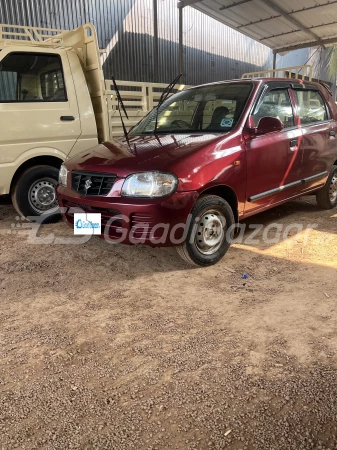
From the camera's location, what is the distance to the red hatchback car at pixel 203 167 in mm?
2965

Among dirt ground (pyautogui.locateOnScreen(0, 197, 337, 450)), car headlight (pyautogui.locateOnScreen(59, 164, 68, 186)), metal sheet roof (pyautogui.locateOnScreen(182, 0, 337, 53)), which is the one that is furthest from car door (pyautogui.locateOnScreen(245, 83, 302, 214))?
metal sheet roof (pyautogui.locateOnScreen(182, 0, 337, 53))

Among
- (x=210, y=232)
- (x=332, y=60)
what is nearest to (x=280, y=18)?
(x=332, y=60)

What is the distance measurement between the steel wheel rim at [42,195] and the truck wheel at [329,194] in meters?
3.54

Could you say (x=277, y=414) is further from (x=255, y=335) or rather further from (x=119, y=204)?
(x=119, y=204)

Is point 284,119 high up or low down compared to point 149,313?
up

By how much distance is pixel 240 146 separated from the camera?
3.38 m

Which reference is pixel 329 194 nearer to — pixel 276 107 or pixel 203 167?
pixel 276 107

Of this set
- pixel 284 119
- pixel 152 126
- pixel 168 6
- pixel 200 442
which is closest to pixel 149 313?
pixel 200 442

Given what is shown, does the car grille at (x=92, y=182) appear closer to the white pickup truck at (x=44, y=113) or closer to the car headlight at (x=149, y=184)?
the car headlight at (x=149, y=184)

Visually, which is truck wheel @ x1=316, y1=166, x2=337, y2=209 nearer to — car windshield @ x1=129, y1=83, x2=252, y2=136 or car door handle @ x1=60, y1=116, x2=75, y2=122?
car windshield @ x1=129, y1=83, x2=252, y2=136

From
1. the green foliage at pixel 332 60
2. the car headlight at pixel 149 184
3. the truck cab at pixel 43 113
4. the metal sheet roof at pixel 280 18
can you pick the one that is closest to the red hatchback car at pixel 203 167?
the car headlight at pixel 149 184

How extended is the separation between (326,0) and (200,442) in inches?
407

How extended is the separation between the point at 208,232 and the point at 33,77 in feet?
9.89

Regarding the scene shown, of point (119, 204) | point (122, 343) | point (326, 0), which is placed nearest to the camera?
point (122, 343)
